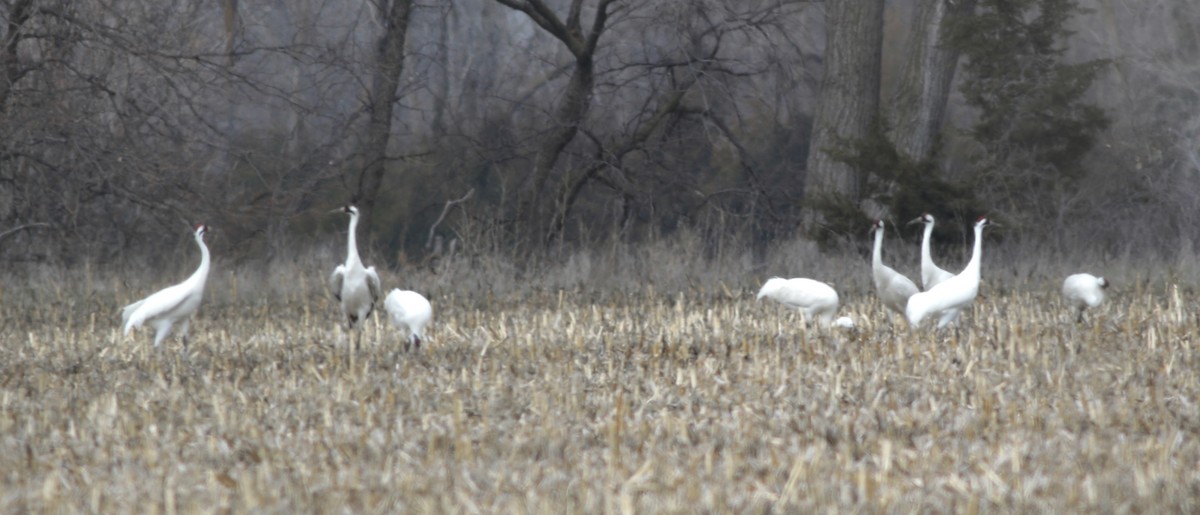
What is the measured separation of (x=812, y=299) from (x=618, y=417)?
15.5 ft

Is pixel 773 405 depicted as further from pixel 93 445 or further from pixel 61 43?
pixel 61 43

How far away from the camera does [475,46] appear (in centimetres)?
2653

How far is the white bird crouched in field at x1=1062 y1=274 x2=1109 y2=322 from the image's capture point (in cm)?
1148

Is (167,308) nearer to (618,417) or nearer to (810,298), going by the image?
(810,298)

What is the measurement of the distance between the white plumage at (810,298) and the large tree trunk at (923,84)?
946 centimetres

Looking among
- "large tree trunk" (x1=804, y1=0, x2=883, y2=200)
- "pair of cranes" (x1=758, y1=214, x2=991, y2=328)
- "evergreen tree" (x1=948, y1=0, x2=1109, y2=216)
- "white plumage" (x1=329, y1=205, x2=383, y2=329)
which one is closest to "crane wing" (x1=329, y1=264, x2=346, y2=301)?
"white plumage" (x1=329, y1=205, x2=383, y2=329)

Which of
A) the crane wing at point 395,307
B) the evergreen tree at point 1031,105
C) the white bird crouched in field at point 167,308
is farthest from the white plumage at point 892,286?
the evergreen tree at point 1031,105

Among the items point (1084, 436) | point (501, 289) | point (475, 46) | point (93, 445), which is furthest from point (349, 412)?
point (475, 46)

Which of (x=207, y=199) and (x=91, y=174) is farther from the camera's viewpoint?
(x=207, y=199)

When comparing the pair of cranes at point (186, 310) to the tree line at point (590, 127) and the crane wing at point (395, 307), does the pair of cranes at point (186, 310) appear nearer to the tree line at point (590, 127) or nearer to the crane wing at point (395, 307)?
the crane wing at point (395, 307)

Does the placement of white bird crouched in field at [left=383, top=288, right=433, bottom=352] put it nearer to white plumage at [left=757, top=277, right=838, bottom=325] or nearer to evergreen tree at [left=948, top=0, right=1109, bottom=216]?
white plumage at [left=757, top=277, right=838, bottom=325]

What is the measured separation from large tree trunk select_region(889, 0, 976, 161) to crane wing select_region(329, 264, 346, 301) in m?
10.5

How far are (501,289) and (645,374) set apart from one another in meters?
6.36

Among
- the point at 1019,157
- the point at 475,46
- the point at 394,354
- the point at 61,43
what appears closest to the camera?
the point at 394,354
